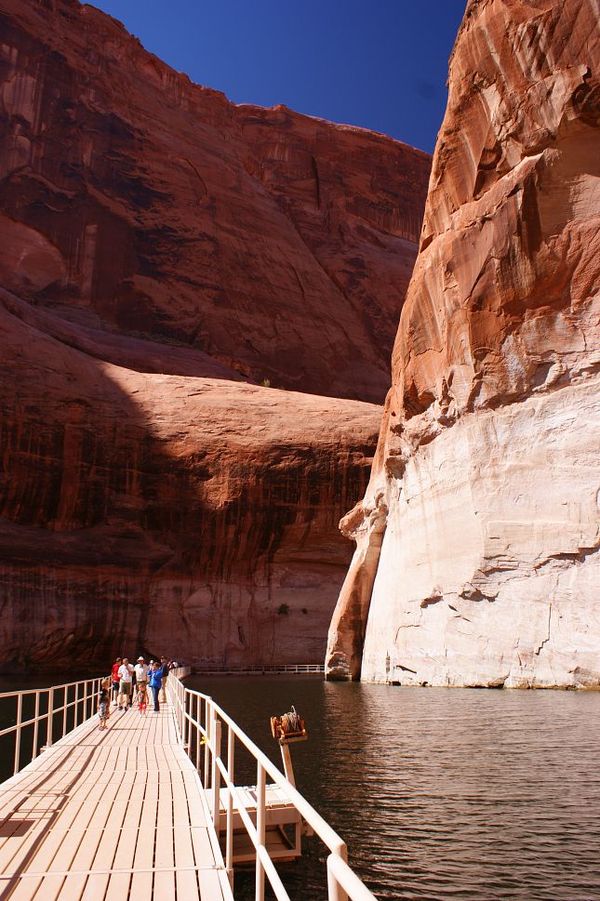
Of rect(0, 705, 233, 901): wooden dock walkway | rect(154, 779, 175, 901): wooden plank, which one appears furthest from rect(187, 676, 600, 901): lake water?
rect(0, 705, 233, 901): wooden dock walkway

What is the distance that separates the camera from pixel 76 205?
81.8 metres

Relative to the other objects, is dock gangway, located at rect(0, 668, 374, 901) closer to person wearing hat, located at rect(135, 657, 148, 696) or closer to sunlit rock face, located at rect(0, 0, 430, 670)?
person wearing hat, located at rect(135, 657, 148, 696)

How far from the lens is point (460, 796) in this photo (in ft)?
38.5

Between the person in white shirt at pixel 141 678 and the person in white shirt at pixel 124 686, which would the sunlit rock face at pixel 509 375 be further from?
the person in white shirt at pixel 124 686

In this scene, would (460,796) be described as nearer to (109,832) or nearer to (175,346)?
(109,832)

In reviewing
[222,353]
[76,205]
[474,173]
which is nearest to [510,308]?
[474,173]

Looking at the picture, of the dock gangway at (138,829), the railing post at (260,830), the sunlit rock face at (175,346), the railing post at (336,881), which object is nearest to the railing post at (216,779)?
the dock gangway at (138,829)

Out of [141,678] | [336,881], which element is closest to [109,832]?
[336,881]

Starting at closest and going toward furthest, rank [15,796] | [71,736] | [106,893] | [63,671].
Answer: [106,893] → [15,796] → [71,736] → [63,671]

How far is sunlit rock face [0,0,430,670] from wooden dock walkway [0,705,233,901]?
3590cm

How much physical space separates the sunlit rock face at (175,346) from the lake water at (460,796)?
28.7 metres

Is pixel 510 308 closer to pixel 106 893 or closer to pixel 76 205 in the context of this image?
pixel 106 893

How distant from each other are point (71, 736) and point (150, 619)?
3433 centimetres

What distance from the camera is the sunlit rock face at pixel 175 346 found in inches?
1924
